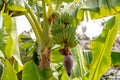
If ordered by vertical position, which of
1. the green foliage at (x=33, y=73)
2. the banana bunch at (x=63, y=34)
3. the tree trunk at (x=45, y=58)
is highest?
the banana bunch at (x=63, y=34)

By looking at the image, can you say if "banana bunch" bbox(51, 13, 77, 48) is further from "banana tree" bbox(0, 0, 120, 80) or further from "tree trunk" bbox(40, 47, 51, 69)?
"tree trunk" bbox(40, 47, 51, 69)

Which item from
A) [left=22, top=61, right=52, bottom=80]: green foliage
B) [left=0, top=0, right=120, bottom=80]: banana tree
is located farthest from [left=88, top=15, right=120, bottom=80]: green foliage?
[left=22, top=61, right=52, bottom=80]: green foliage

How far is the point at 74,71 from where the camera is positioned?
1618 mm

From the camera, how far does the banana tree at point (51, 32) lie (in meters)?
1.16

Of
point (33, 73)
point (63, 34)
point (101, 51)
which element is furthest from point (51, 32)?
point (101, 51)

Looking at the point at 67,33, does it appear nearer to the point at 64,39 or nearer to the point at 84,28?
the point at 64,39

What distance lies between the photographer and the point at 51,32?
3.98 ft

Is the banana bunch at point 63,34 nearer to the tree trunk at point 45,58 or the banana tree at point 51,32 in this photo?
the banana tree at point 51,32

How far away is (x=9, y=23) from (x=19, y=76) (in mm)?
474

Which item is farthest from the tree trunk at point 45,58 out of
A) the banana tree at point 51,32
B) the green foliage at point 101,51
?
the green foliage at point 101,51

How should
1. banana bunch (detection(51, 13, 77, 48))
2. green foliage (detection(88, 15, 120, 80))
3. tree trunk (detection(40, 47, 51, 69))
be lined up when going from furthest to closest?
green foliage (detection(88, 15, 120, 80))
tree trunk (detection(40, 47, 51, 69))
banana bunch (detection(51, 13, 77, 48))

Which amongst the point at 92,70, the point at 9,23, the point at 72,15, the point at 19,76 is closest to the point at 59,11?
the point at 72,15

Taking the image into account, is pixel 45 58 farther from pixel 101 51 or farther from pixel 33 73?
pixel 101 51

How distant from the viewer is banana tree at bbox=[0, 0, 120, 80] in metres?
1.16
